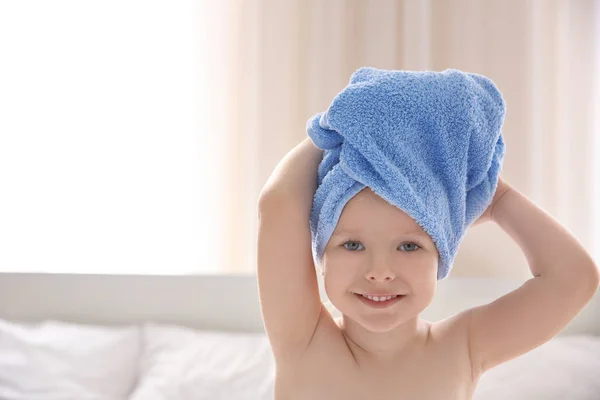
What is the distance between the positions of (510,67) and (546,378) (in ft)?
2.79

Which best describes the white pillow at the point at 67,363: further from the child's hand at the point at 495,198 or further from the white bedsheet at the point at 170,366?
the child's hand at the point at 495,198

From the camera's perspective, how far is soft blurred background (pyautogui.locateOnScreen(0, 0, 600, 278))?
2.01 m

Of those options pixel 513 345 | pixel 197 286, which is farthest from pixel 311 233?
pixel 197 286

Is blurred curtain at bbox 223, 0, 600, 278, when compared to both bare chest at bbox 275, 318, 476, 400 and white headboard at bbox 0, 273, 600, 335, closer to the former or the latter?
white headboard at bbox 0, 273, 600, 335

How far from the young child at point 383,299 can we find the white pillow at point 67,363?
1177 millimetres

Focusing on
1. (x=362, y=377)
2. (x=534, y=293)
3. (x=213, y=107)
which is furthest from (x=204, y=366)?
(x=534, y=293)

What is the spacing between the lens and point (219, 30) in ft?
7.02

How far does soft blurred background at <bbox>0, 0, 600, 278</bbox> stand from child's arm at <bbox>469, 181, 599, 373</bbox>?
45.0 inches

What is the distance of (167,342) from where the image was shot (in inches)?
75.2

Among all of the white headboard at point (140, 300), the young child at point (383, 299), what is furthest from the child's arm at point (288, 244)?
the white headboard at point (140, 300)

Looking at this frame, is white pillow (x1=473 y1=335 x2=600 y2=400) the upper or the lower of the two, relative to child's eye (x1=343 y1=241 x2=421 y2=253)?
lower

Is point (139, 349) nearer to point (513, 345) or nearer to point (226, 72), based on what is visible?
point (226, 72)

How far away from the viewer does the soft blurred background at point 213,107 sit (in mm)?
2010

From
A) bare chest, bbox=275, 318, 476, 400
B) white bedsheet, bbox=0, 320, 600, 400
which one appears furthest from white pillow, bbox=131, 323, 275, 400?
bare chest, bbox=275, 318, 476, 400
